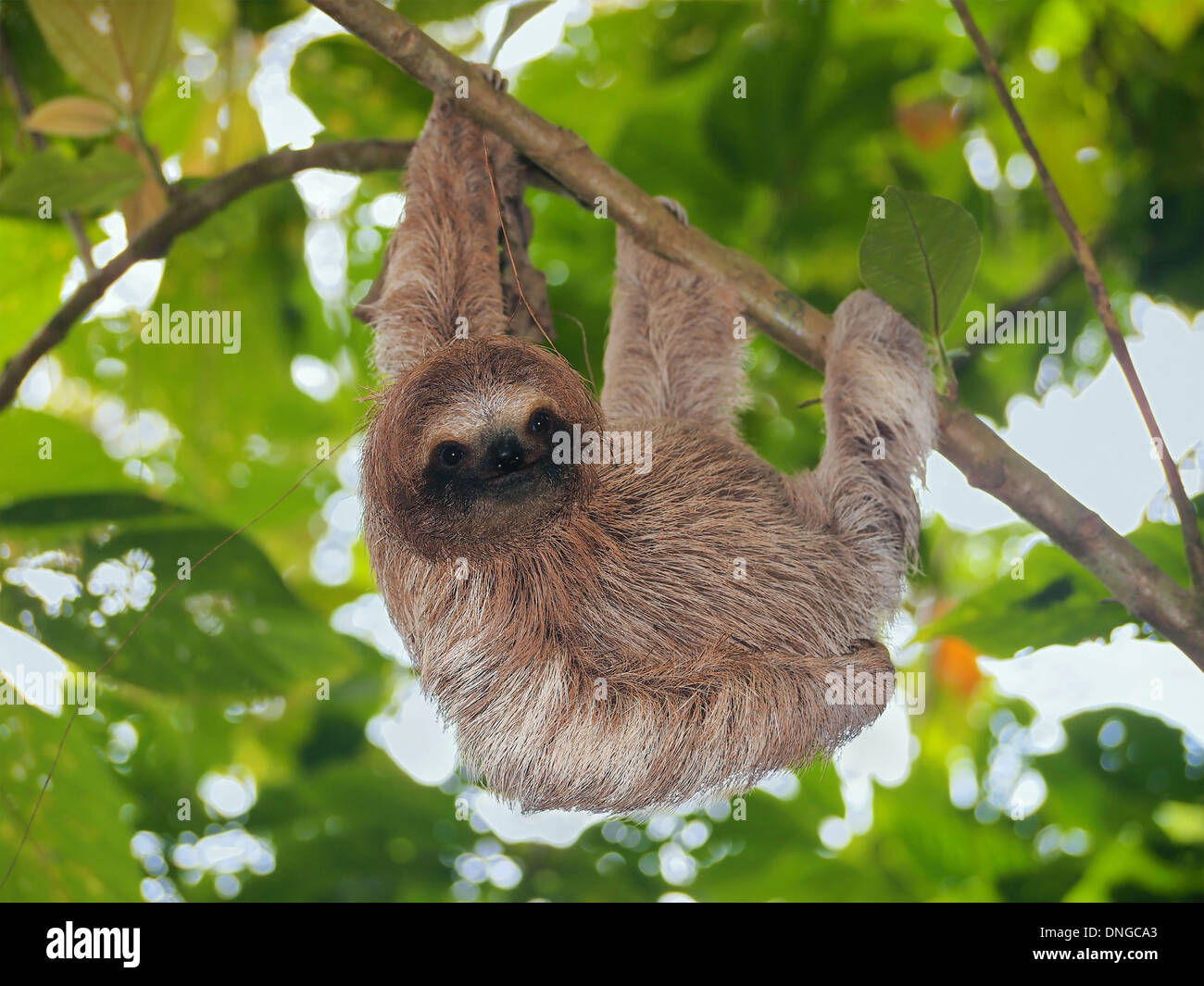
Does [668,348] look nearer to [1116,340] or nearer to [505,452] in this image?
[505,452]

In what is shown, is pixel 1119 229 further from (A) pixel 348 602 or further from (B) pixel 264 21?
(A) pixel 348 602

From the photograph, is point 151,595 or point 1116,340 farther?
point 151,595

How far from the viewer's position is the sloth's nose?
310 centimetres

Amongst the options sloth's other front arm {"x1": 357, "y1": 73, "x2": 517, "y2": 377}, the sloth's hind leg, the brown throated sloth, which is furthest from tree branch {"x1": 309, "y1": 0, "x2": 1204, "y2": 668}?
the sloth's hind leg

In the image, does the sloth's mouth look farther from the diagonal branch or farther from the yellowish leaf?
the yellowish leaf

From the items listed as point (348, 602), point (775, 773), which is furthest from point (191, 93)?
point (775, 773)

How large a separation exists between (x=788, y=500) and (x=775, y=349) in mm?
2017

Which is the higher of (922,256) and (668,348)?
(668,348)

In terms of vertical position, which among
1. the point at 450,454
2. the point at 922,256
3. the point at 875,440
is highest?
the point at 922,256

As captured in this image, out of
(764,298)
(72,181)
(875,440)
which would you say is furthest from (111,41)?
(875,440)

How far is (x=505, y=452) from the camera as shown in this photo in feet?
10.2

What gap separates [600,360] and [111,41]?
2.49 m

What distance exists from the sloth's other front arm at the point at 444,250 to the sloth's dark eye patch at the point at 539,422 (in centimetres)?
91

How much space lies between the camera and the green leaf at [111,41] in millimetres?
3979
